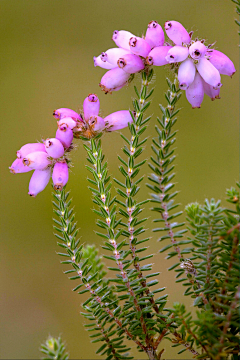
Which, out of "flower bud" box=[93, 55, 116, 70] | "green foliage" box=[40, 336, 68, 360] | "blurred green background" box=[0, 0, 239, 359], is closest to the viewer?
"green foliage" box=[40, 336, 68, 360]

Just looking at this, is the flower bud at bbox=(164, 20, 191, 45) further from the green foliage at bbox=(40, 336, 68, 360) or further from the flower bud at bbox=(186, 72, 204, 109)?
the green foliage at bbox=(40, 336, 68, 360)

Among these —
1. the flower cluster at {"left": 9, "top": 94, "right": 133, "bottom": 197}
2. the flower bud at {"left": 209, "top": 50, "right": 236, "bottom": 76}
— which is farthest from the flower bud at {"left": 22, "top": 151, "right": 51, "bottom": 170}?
the flower bud at {"left": 209, "top": 50, "right": 236, "bottom": 76}

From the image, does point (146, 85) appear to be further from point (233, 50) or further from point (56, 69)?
point (56, 69)

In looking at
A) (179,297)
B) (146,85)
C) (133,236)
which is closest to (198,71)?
(146,85)

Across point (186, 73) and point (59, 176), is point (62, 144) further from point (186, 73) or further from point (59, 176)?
point (186, 73)

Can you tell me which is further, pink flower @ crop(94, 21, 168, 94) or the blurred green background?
the blurred green background

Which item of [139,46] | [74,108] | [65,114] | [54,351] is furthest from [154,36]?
[74,108]

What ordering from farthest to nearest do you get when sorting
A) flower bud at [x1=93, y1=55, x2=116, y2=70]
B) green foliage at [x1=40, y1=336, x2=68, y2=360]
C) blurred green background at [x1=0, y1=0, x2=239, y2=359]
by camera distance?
blurred green background at [x1=0, y1=0, x2=239, y2=359] < flower bud at [x1=93, y1=55, x2=116, y2=70] < green foliage at [x1=40, y1=336, x2=68, y2=360]
